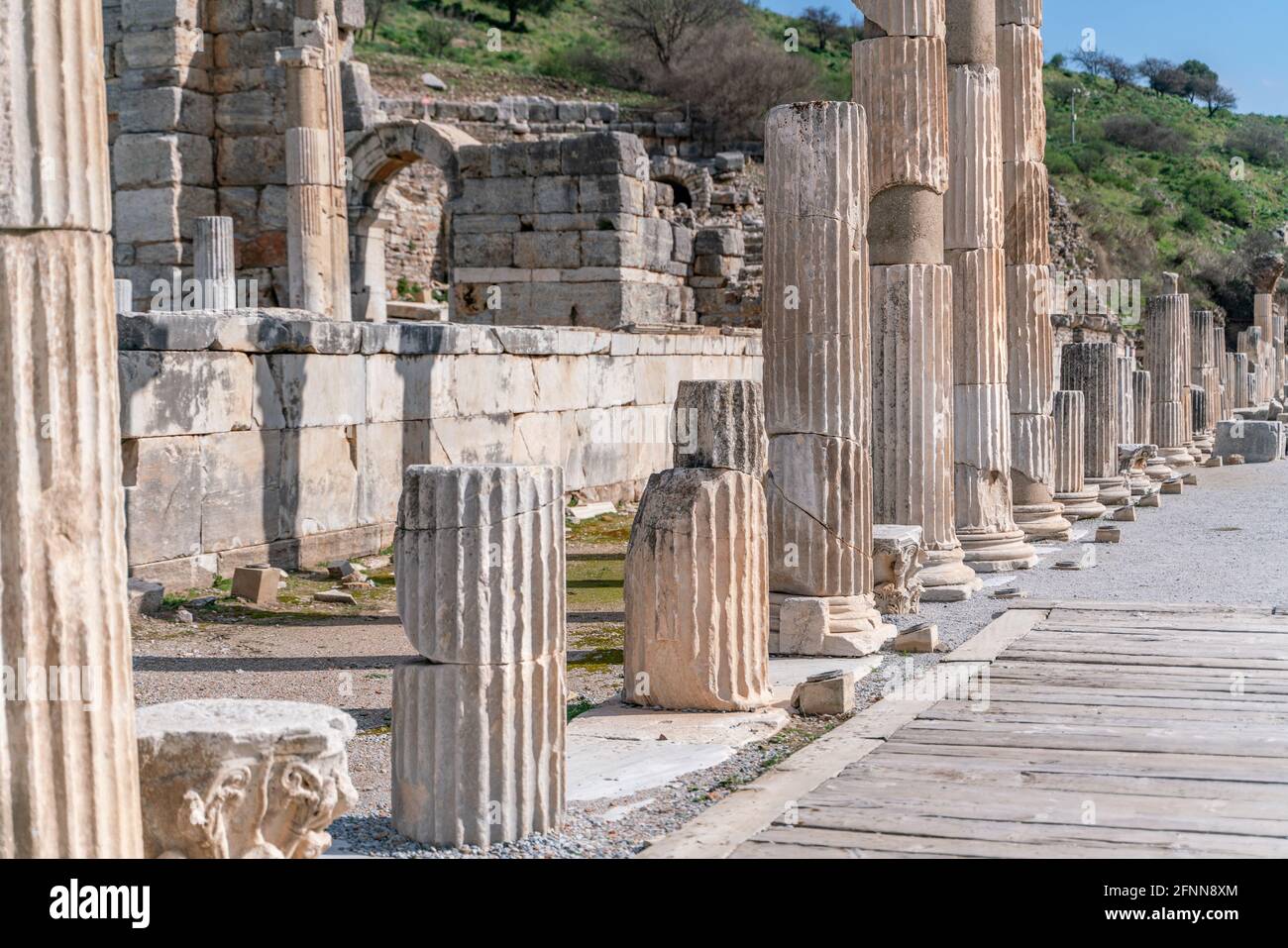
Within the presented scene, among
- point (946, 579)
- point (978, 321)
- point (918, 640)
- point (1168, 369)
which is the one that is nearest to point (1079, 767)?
point (918, 640)

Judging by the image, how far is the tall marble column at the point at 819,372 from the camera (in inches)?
355

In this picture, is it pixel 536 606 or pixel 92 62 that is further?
pixel 536 606

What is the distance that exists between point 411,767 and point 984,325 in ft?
27.9

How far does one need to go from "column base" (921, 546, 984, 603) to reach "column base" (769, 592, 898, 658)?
196cm

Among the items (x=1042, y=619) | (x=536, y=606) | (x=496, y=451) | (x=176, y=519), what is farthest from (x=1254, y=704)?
(x=496, y=451)

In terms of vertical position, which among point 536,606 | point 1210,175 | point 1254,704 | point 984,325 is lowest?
point 1254,704

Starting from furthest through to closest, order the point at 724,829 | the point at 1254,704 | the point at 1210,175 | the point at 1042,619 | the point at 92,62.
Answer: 1. the point at 1210,175
2. the point at 1042,619
3. the point at 1254,704
4. the point at 724,829
5. the point at 92,62

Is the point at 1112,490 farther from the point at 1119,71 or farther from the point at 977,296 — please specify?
the point at 1119,71

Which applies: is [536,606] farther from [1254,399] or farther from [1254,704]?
[1254,399]

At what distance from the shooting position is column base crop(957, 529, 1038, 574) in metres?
12.3

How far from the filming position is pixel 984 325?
12625 mm

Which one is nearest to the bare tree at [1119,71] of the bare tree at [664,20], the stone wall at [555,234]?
the bare tree at [664,20]

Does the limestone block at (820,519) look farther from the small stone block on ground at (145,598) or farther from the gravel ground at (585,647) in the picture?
the small stone block on ground at (145,598)

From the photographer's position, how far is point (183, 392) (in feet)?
34.3
